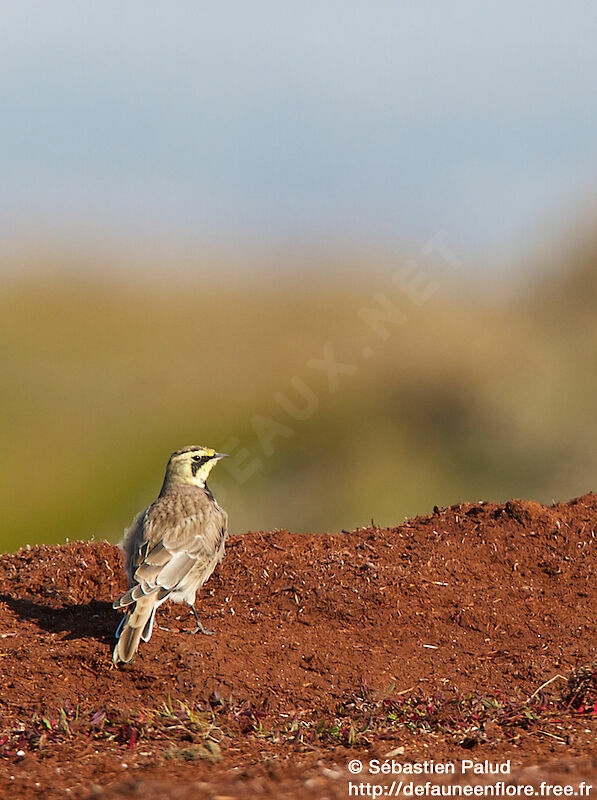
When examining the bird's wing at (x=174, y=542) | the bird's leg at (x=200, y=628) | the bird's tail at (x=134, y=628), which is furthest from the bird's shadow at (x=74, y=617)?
the bird's leg at (x=200, y=628)

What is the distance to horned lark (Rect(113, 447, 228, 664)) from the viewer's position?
309 inches

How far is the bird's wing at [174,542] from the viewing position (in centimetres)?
805

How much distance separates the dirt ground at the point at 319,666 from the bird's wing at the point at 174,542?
0.52 meters

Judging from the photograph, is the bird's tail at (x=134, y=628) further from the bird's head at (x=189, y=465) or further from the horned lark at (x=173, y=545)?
the bird's head at (x=189, y=465)

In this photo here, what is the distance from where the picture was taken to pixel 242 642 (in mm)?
8125

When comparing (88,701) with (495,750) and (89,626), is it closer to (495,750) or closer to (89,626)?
(89,626)

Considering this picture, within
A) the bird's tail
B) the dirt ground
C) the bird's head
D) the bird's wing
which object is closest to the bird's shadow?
the dirt ground

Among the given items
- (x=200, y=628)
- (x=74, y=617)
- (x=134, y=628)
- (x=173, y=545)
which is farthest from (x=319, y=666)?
A: (x=74, y=617)

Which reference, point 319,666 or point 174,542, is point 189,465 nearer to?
point 174,542

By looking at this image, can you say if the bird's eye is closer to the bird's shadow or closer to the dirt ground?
the dirt ground

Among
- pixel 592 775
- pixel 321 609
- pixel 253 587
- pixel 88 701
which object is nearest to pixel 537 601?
pixel 321 609

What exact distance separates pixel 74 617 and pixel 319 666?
257cm

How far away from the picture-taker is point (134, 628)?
25.6 feet

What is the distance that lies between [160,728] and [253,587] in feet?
8.91
